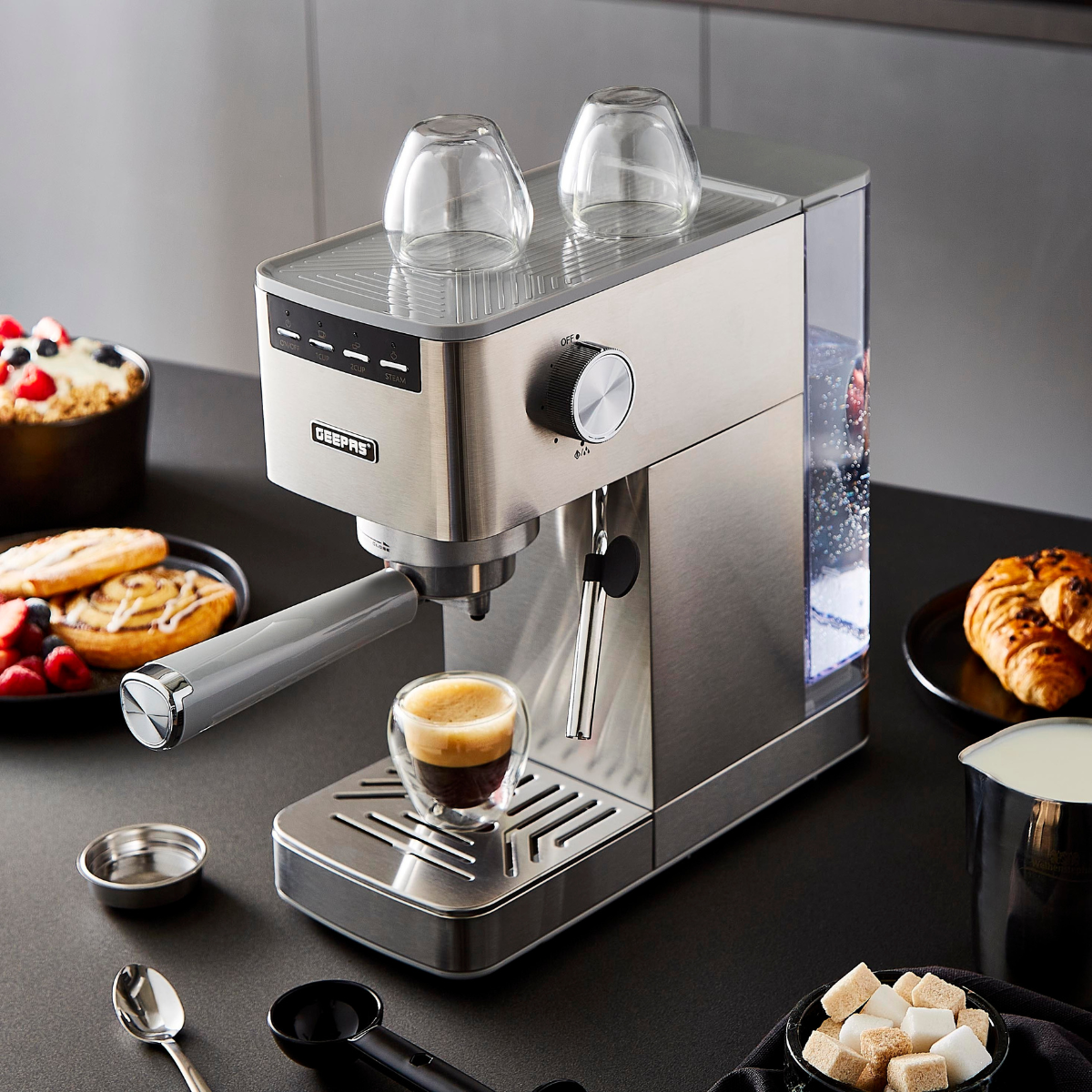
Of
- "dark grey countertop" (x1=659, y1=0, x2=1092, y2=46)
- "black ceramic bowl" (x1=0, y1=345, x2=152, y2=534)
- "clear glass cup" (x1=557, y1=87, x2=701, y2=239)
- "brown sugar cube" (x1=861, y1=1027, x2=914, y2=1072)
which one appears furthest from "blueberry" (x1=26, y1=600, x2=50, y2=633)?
"dark grey countertop" (x1=659, y1=0, x2=1092, y2=46)

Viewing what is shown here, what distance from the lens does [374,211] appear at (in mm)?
2625

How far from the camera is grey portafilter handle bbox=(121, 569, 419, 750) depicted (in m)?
0.83

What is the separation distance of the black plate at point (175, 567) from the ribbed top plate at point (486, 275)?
18.5 inches

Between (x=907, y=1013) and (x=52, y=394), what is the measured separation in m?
1.11

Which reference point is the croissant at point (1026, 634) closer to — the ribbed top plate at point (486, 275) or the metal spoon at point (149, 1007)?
the ribbed top plate at point (486, 275)

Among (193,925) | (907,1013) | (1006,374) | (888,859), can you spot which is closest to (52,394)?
(193,925)

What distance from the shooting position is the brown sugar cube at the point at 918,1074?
0.73 metres

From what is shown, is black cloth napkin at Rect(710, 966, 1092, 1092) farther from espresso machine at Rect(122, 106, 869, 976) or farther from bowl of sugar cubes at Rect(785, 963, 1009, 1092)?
espresso machine at Rect(122, 106, 869, 976)

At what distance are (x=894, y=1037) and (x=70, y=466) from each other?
1073 millimetres

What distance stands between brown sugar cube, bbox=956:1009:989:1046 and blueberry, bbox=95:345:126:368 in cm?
116

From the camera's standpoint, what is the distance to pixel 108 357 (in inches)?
64.2

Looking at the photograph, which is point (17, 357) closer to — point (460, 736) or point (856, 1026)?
point (460, 736)

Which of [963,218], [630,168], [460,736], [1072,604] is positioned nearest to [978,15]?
[963,218]

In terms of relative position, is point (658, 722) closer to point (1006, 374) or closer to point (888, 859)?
point (888, 859)
